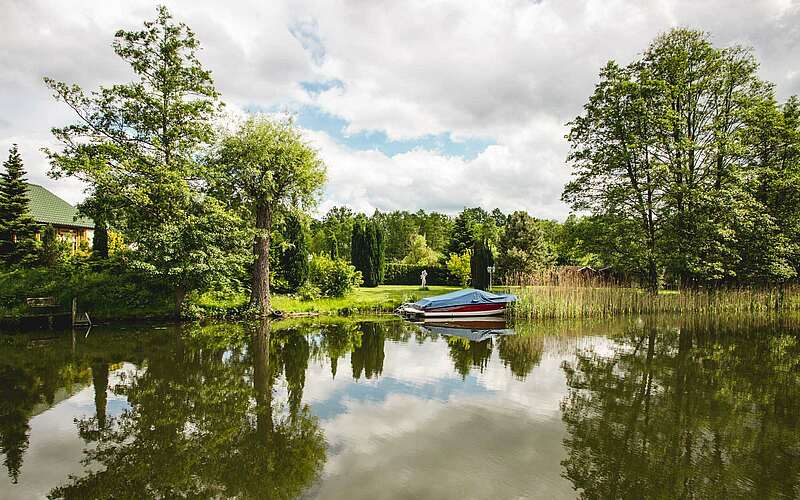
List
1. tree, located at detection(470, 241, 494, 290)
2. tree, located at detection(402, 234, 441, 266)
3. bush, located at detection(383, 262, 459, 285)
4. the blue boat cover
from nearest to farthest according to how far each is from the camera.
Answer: the blue boat cover, tree, located at detection(470, 241, 494, 290), bush, located at detection(383, 262, 459, 285), tree, located at detection(402, 234, 441, 266)

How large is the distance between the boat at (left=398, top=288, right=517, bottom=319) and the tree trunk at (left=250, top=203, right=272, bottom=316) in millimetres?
5934

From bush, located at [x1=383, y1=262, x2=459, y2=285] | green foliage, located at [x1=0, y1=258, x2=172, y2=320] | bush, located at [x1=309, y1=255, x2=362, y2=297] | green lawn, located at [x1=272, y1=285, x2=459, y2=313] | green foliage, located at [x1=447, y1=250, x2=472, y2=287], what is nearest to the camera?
green foliage, located at [x1=0, y1=258, x2=172, y2=320]

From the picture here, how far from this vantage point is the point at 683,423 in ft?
18.4

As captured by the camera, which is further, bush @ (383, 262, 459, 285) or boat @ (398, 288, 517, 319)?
bush @ (383, 262, 459, 285)

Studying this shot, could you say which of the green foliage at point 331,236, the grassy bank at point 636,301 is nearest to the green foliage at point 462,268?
the green foliage at point 331,236

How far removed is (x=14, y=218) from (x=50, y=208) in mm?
13517

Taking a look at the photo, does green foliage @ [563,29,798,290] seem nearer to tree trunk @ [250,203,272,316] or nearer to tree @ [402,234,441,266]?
tree trunk @ [250,203,272,316]

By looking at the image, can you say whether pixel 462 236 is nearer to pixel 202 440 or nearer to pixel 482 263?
pixel 482 263

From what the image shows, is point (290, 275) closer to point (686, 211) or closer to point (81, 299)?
point (81, 299)

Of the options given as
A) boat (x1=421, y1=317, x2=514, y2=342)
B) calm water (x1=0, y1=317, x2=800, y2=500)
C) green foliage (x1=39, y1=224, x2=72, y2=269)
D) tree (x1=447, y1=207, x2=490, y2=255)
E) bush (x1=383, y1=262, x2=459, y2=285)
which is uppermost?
tree (x1=447, y1=207, x2=490, y2=255)

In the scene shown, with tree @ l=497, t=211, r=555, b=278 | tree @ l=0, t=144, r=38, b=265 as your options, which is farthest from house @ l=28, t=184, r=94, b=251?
tree @ l=497, t=211, r=555, b=278

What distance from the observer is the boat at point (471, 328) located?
44.3 ft

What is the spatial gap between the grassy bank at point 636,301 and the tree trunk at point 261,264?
1024 centimetres

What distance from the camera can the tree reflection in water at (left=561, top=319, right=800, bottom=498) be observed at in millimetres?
4117
